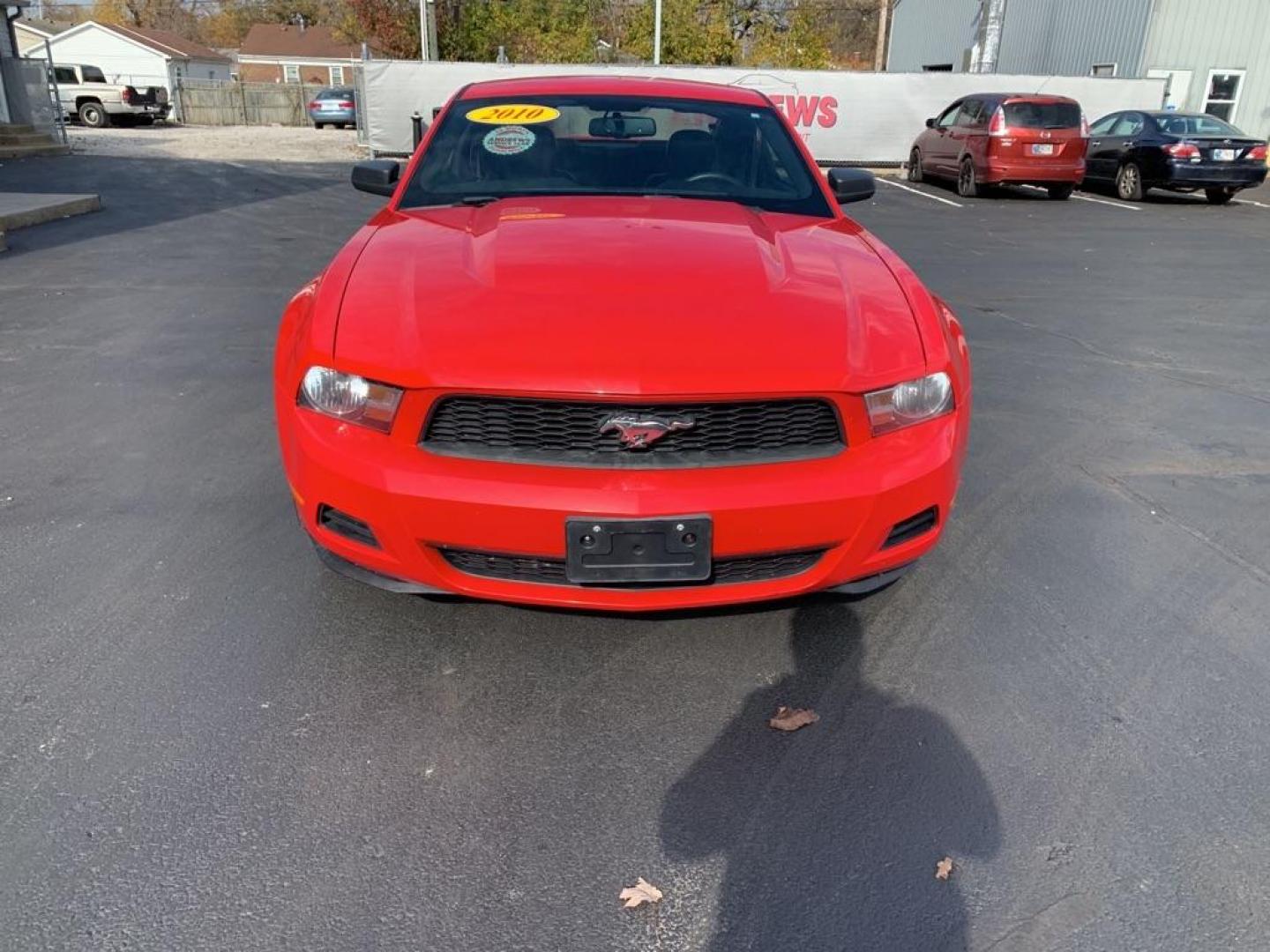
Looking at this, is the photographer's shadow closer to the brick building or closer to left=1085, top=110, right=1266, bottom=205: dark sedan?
left=1085, top=110, right=1266, bottom=205: dark sedan

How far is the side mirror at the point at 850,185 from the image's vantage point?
442 cm

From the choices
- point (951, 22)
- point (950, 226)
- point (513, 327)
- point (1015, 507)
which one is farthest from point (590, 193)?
point (951, 22)

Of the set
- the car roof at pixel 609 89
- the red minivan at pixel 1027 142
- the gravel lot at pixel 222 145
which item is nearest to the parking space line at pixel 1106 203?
the red minivan at pixel 1027 142

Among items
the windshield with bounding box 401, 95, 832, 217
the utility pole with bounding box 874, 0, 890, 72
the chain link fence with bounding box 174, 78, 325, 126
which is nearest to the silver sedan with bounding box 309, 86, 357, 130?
the chain link fence with bounding box 174, 78, 325, 126

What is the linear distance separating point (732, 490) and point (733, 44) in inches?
1449

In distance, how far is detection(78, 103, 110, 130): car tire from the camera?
34.0 meters

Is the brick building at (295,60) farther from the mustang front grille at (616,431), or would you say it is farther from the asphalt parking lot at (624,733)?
the mustang front grille at (616,431)

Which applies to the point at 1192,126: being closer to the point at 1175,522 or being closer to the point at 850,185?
the point at 850,185

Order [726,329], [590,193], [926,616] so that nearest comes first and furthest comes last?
[726,329]
[926,616]
[590,193]

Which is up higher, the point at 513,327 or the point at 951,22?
the point at 951,22

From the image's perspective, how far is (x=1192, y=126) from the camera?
16.2 m

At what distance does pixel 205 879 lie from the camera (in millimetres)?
2039

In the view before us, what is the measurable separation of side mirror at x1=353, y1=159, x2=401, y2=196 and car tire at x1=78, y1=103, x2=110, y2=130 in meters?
36.0

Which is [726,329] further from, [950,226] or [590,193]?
[950,226]
